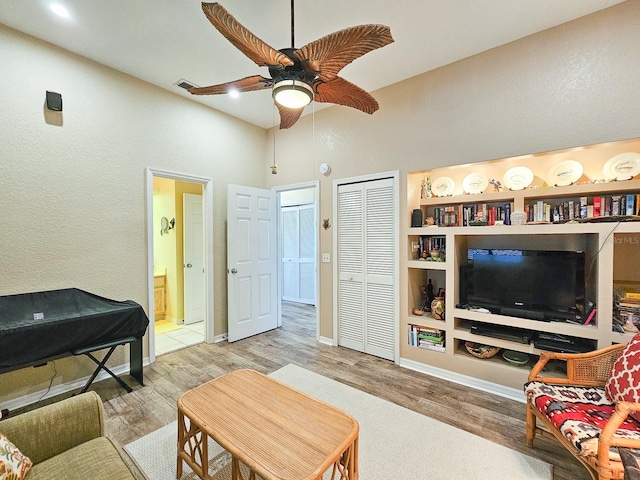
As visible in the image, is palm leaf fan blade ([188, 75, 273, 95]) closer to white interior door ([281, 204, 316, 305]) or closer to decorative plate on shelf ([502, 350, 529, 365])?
decorative plate on shelf ([502, 350, 529, 365])

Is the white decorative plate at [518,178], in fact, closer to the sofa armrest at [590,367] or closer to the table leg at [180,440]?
the sofa armrest at [590,367]

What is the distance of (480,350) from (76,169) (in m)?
4.25

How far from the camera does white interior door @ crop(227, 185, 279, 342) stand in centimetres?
382

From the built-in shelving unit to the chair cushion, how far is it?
61 centimetres

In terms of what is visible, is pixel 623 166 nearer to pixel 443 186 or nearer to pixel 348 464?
pixel 443 186

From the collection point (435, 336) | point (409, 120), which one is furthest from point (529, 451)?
point (409, 120)

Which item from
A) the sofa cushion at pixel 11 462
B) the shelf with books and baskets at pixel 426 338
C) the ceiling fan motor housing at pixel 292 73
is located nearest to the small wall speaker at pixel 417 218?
the shelf with books and baskets at pixel 426 338

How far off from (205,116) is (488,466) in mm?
4426

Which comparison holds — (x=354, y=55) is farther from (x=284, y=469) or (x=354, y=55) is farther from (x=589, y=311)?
(x=589, y=311)

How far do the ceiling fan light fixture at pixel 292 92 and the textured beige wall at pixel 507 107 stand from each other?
1.70 meters

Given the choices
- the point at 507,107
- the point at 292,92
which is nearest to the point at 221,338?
the point at 292,92

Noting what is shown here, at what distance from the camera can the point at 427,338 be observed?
299 centimetres

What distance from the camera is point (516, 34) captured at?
7.75ft

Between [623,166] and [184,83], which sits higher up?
[184,83]
